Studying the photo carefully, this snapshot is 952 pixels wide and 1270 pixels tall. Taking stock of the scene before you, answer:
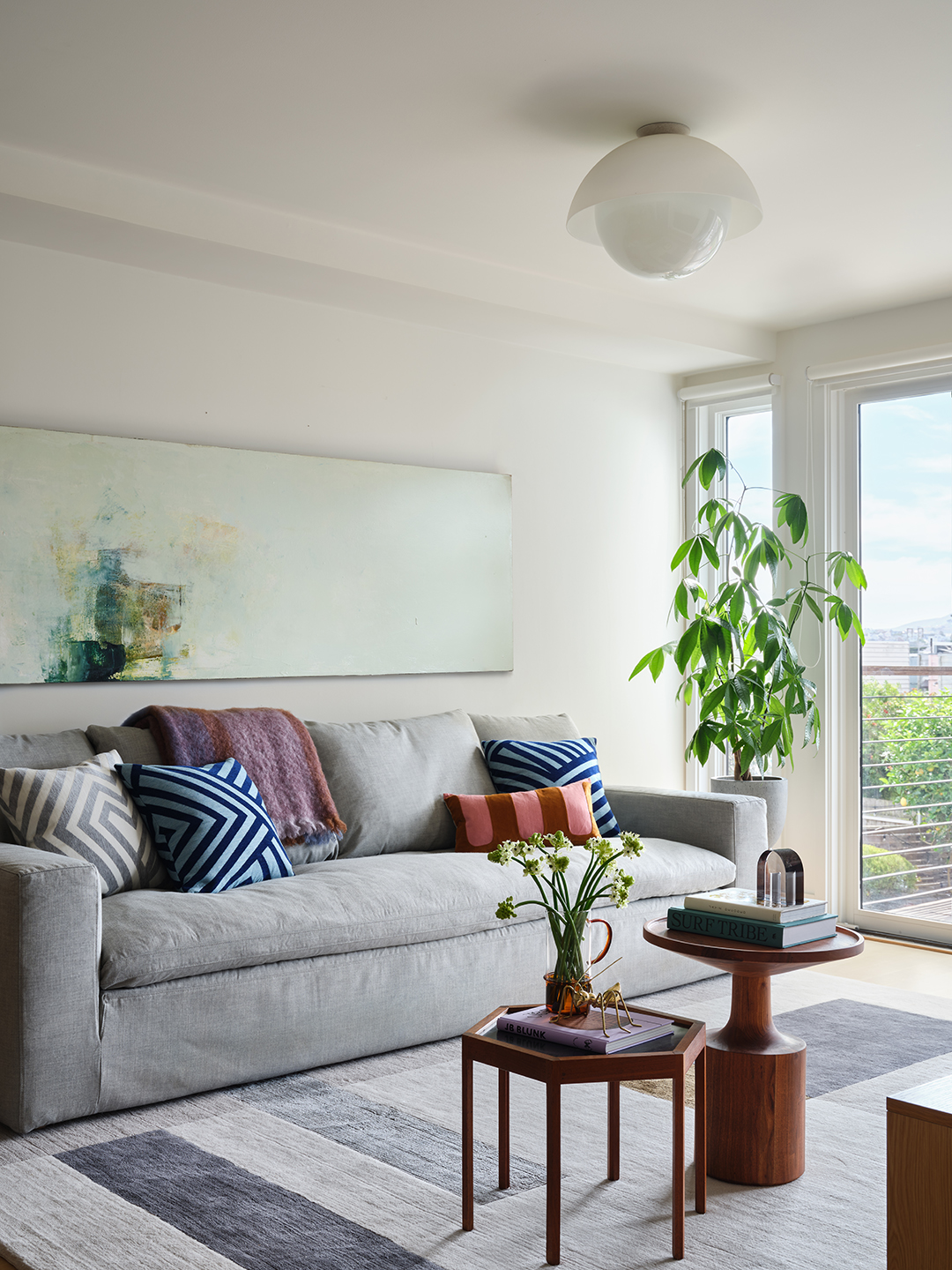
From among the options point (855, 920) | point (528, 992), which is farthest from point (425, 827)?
point (855, 920)

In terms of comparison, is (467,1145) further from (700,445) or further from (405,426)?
(700,445)

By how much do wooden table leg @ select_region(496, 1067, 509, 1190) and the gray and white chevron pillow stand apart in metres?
1.16

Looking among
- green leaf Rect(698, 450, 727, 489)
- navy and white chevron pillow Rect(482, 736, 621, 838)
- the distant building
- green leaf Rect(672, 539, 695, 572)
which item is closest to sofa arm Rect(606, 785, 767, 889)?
navy and white chevron pillow Rect(482, 736, 621, 838)

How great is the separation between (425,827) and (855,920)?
2057 mm

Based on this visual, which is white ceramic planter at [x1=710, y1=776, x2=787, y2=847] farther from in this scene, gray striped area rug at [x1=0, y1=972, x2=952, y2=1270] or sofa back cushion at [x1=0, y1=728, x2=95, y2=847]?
sofa back cushion at [x1=0, y1=728, x2=95, y2=847]

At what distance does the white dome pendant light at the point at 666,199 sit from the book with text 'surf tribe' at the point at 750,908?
63.8 inches

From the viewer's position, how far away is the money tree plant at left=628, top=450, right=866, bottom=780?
462cm

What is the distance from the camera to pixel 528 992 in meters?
3.51

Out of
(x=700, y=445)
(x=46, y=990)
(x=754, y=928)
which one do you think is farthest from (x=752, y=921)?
(x=700, y=445)

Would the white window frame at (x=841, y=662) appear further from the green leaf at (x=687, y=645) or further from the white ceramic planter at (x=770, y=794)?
the green leaf at (x=687, y=645)

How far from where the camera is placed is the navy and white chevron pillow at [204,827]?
10.4 ft

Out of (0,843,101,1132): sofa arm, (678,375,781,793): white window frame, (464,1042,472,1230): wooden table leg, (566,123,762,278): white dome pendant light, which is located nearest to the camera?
(464,1042,472,1230): wooden table leg

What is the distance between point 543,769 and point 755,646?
1.06 metres

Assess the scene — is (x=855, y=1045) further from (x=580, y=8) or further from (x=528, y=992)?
(x=580, y=8)
